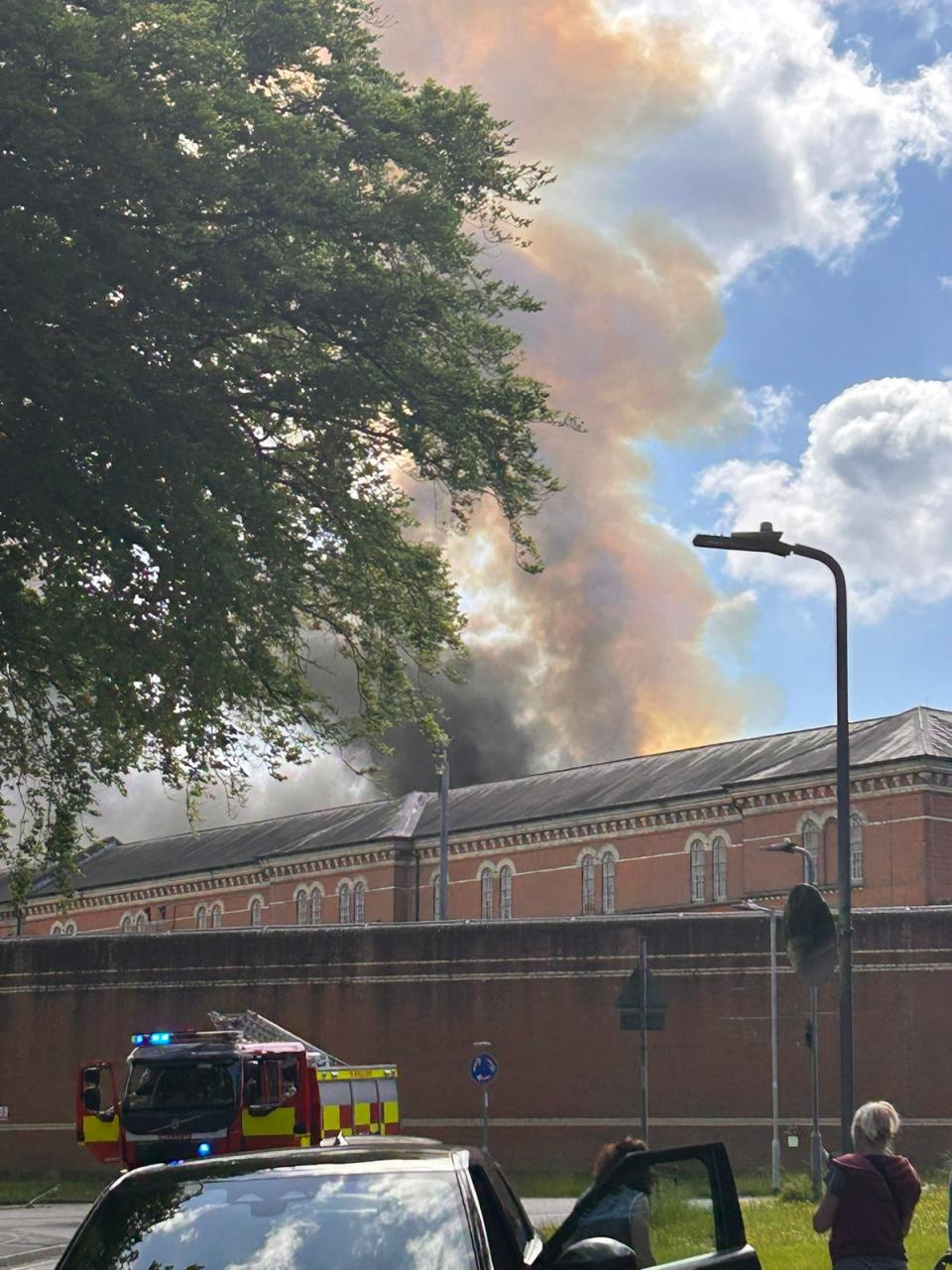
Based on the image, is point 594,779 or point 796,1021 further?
point 594,779

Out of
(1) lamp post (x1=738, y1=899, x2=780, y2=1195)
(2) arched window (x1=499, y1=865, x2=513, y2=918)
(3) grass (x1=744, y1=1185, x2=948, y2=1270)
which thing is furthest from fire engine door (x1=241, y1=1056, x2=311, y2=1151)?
(2) arched window (x1=499, y1=865, x2=513, y2=918)

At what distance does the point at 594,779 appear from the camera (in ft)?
243

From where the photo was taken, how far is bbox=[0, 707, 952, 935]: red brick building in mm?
59156

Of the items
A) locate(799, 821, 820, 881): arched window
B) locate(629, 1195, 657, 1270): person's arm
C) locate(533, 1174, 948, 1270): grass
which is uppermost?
locate(799, 821, 820, 881): arched window

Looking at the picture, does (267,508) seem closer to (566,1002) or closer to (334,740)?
(334,740)

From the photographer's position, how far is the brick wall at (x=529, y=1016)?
45.7 m

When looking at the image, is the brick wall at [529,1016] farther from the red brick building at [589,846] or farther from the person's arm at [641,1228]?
the person's arm at [641,1228]

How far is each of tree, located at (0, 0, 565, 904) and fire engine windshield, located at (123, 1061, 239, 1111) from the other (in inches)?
117

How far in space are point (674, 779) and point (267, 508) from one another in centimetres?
5167

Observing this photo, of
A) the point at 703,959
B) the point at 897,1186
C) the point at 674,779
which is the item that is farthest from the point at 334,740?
the point at 674,779

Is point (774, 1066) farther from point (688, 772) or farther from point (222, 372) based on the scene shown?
point (222, 372)

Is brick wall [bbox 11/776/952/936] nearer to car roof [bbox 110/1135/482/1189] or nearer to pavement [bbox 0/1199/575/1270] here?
pavement [bbox 0/1199/575/1270]

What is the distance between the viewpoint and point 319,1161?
6.46 metres

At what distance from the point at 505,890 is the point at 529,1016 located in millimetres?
26755
